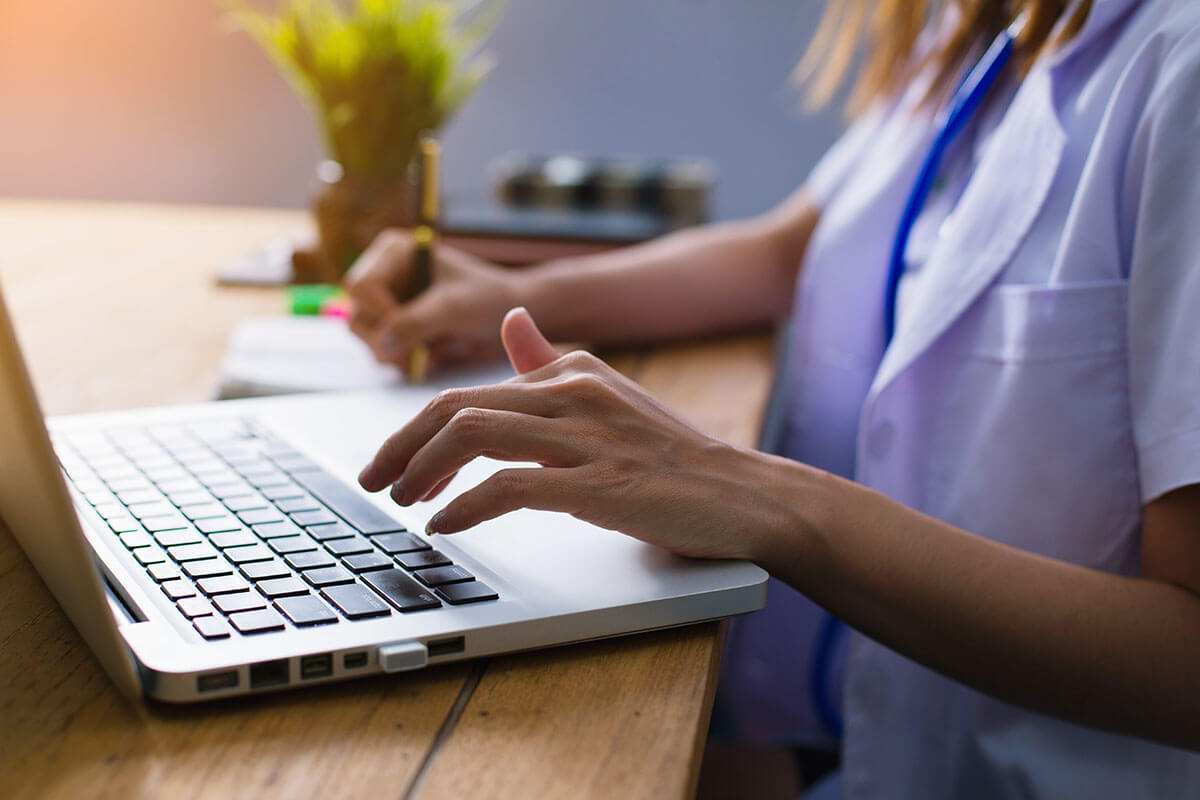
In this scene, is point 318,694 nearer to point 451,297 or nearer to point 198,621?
point 198,621

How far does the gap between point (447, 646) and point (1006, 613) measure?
29 centimetres

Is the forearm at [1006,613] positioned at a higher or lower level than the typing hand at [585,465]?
lower

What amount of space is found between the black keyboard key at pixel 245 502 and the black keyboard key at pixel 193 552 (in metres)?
0.05

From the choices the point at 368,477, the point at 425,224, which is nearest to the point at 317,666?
the point at 368,477

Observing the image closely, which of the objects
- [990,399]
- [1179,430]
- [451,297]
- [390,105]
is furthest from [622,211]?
[1179,430]

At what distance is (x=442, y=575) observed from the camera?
16.9 inches

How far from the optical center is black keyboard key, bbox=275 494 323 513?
1.62 ft

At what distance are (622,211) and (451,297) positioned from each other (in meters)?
0.74

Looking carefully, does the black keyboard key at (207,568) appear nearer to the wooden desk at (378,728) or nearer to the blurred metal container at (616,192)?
the wooden desk at (378,728)

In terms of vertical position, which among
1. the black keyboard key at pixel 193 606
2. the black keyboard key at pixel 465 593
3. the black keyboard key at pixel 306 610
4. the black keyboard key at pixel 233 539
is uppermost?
the black keyboard key at pixel 193 606

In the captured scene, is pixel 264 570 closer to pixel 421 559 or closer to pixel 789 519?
pixel 421 559

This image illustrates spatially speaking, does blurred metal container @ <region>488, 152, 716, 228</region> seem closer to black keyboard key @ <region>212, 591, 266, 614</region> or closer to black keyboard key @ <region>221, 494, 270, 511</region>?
black keyboard key @ <region>221, 494, 270, 511</region>

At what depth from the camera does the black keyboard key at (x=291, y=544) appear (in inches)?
17.4

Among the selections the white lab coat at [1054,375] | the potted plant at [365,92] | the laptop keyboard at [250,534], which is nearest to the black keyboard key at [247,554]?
the laptop keyboard at [250,534]
